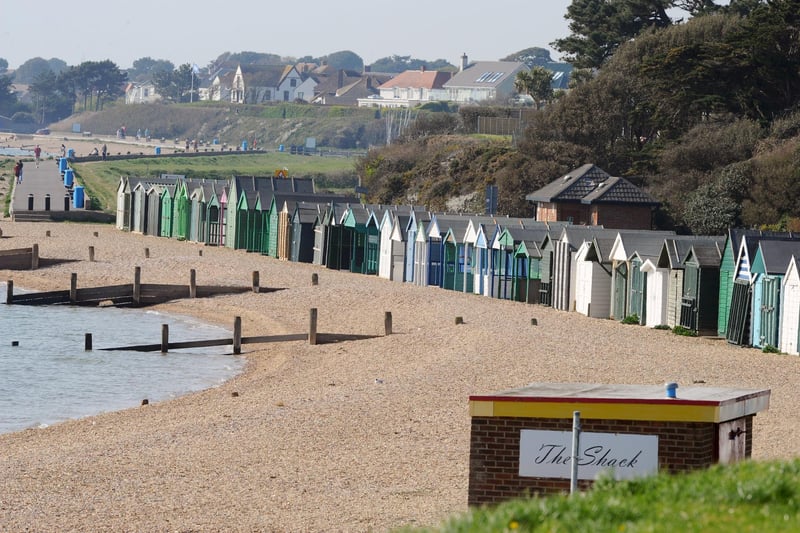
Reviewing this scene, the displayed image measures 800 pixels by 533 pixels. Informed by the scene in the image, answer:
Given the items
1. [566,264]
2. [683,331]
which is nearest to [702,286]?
[683,331]

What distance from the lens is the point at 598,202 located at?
53.2 meters

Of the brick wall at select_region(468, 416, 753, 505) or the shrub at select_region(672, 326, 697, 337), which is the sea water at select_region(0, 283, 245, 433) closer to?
the shrub at select_region(672, 326, 697, 337)

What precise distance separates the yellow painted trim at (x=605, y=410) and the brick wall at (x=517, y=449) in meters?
0.05

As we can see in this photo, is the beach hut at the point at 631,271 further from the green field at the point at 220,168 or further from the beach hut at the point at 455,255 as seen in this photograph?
the green field at the point at 220,168

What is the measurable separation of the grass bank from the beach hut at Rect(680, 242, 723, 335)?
24063 millimetres

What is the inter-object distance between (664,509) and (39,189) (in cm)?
8554

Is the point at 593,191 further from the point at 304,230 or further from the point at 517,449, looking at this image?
the point at 517,449

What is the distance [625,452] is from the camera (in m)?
13.1

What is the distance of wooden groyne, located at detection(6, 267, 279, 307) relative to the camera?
4453 cm

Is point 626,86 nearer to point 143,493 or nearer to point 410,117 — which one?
point 143,493

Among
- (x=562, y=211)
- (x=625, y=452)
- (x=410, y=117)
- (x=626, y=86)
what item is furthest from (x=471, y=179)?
(x=410, y=117)

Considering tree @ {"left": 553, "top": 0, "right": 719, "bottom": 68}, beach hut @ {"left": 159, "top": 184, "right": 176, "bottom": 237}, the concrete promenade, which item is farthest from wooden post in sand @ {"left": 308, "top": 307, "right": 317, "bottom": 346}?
tree @ {"left": 553, "top": 0, "right": 719, "bottom": 68}

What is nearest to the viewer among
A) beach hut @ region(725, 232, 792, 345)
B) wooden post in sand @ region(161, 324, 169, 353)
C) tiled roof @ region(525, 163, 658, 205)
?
beach hut @ region(725, 232, 792, 345)

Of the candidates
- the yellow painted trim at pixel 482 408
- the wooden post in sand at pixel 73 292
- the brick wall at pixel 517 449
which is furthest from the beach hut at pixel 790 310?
the wooden post in sand at pixel 73 292
